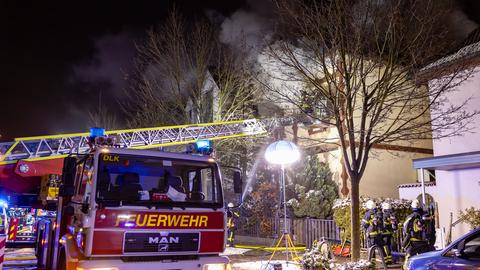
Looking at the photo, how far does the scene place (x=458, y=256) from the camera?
509 cm

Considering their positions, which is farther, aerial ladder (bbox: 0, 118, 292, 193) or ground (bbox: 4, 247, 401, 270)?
ground (bbox: 4, 247, 401, 270)

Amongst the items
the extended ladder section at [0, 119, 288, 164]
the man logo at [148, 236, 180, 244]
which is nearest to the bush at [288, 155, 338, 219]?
the extended ladder section at [0, 119, 288, 164]

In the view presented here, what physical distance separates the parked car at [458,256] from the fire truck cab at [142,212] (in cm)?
263

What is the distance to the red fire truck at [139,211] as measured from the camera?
4.95 metres

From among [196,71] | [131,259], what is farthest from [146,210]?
[196,71]

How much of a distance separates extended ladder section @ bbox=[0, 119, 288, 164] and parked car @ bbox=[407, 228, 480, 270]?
4574mm

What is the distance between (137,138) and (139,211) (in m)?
8.64

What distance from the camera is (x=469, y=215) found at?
1116 centimetres

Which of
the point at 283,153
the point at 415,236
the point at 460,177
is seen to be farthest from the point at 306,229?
the point at 415,236

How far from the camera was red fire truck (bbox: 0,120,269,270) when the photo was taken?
16.2 feet

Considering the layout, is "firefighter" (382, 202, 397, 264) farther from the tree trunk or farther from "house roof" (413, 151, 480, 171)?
"house roof" (413, 151, 480, 171)

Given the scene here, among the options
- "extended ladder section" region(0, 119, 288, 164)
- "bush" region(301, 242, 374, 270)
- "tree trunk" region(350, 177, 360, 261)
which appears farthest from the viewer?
"extended ladder section" region(0, 119, 288, 164)

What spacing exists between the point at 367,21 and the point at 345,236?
6928 millimetres

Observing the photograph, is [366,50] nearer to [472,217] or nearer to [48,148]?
[472,217]
